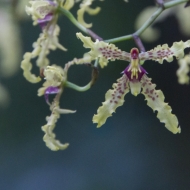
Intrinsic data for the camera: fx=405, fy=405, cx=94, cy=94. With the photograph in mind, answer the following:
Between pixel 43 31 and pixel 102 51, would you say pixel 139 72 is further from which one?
pixel 43 31

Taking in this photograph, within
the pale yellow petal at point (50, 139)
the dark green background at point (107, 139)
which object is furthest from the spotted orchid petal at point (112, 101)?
the dark green background at point (107, 139)

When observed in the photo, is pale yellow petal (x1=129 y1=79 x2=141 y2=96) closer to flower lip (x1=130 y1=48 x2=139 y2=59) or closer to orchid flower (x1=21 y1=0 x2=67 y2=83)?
flower lip (x1=130 y1=48 x2=139 y2=59)

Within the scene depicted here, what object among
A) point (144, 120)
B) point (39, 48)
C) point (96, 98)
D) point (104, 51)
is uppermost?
point (96, 98)

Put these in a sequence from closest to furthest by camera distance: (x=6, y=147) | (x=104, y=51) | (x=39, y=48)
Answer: (x=104, y=51) < (x=39, y=48) < (x=6, y=147)

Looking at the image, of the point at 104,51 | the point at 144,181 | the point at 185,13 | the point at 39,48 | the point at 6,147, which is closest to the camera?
the point at 104,51

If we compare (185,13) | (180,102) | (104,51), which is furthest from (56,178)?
(104,51)

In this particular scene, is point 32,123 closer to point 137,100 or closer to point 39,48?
point 137,100

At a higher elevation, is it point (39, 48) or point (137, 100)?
point (137, 100)
